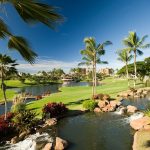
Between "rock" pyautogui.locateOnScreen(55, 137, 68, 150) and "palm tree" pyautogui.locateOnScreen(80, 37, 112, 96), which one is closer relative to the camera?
"rock" pyautogui.locateOnScreen(55, 137, 68, 150)

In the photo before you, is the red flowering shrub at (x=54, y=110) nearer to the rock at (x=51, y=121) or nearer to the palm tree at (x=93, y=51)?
the rock at (x=51, y=121)

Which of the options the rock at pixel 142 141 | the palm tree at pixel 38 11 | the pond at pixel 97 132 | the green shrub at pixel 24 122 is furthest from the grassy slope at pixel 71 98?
the palm tree at pixel 38 11

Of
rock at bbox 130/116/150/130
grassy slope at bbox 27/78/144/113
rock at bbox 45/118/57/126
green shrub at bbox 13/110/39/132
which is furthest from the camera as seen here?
grassy slope at bbox 27/78/144/113

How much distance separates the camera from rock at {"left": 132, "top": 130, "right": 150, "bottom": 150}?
13425 mm

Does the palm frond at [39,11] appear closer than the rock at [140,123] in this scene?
Yes

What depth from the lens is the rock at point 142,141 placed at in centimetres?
1343

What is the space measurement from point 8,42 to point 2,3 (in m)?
Result: 1.31

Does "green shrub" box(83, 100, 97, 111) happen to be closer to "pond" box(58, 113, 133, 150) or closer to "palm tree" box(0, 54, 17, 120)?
"pond" box(58, 113, 133, 150)

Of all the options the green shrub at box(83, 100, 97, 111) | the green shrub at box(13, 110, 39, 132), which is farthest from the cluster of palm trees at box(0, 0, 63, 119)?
the green shrub at box(83, 100, 97, 111)

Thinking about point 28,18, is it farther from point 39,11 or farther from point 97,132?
point 97,132

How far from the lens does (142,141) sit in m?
14.4

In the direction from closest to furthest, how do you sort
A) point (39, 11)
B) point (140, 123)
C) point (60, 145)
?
point (39, 11) < point (60, 145) < point (140, 123)

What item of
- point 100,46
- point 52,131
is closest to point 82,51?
point 100,46

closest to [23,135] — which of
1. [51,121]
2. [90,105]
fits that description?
[51,121]
